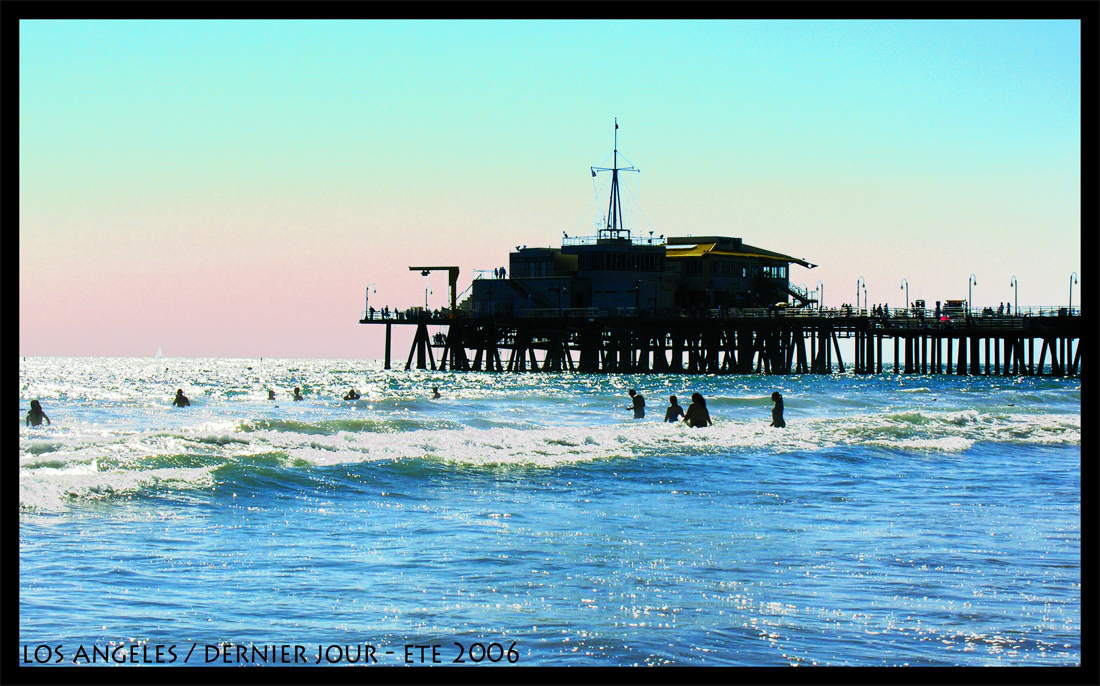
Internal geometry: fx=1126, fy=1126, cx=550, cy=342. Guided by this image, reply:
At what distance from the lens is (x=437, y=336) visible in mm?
81562

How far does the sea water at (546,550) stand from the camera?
802 cm

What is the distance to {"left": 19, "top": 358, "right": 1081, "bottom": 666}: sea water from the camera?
26.3 feet

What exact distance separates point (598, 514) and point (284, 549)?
13.9 ft

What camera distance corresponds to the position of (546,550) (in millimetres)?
11445

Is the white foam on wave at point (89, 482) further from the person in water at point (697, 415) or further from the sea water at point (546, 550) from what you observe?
the person in water at point (697, 415)

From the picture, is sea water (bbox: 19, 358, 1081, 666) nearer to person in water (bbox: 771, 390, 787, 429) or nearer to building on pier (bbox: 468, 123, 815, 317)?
person in water (bbox: 771, 390, 787, 429)

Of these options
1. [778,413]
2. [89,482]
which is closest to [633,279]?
[778,413]

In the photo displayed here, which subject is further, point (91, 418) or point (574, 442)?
point (91, 418)

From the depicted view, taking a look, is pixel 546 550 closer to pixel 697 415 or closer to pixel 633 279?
pixel 697 415

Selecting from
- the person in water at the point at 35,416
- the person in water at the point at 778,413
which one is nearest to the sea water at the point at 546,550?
the person in water at the point at 778,413

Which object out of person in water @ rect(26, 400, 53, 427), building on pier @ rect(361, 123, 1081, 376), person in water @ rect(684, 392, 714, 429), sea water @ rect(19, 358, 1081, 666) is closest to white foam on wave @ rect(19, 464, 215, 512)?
sea water @ rect(19, 358, 1081, 666)
